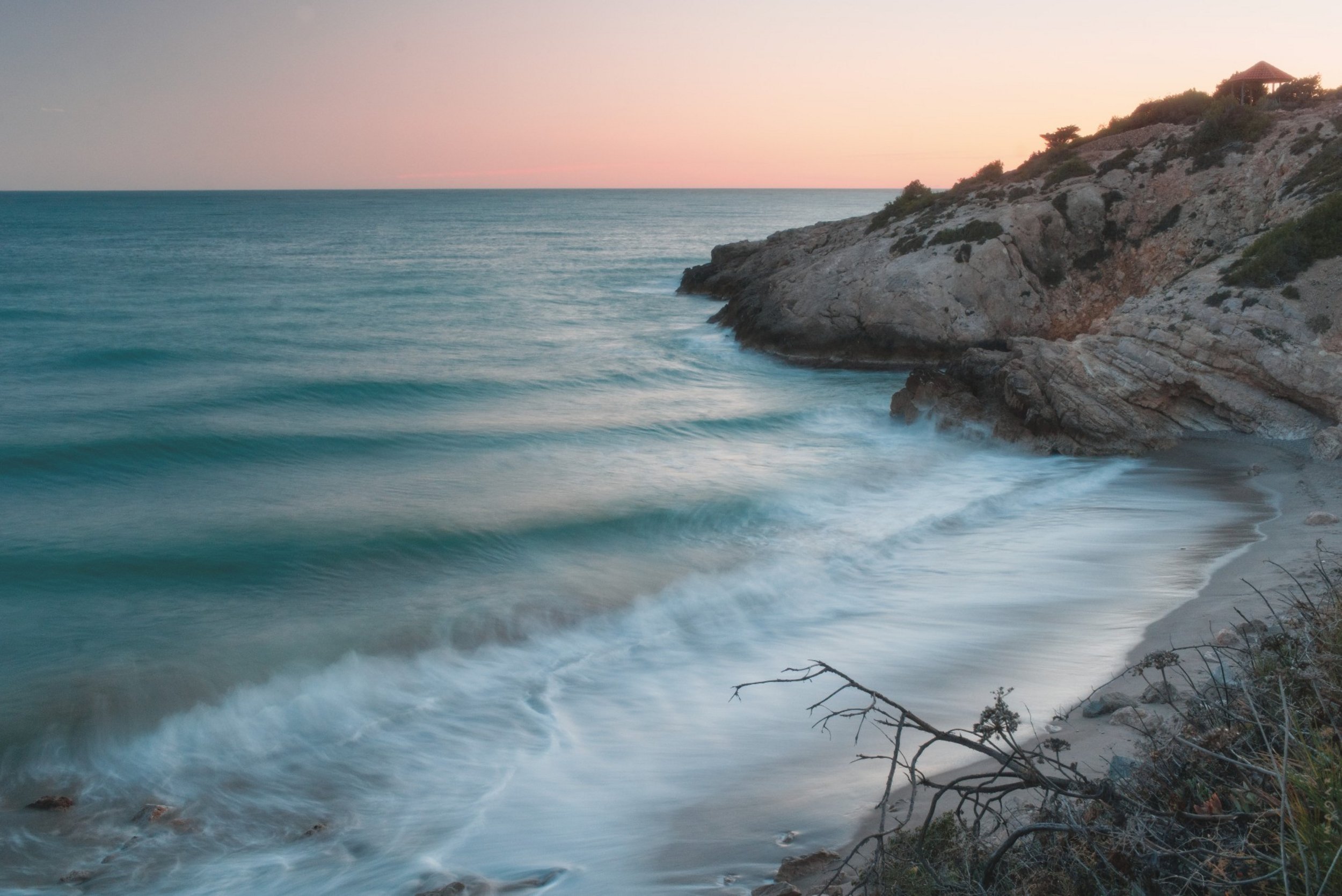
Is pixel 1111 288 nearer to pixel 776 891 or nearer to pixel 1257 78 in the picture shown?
pixel 1257 78

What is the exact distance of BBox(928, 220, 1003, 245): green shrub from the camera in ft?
80.4

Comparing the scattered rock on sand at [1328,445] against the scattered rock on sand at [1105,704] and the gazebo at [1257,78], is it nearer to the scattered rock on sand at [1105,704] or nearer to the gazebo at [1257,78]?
the scattered rock on sand at [1105,704]

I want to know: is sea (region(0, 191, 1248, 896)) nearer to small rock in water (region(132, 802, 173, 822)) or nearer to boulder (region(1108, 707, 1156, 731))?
small rock in water (region(132, 802, 173, 822))

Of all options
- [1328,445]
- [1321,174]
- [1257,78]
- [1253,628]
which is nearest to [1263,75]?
[1257,78]

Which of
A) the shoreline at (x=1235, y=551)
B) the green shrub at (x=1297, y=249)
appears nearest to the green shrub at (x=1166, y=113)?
the green shrub at (x=1297, y=249)

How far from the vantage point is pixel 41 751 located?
24.6 ft

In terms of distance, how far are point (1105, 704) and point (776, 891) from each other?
3011 mm

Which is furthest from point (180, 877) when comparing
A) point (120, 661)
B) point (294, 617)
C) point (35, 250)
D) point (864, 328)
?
point (35, 250)

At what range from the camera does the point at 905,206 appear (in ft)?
97.4

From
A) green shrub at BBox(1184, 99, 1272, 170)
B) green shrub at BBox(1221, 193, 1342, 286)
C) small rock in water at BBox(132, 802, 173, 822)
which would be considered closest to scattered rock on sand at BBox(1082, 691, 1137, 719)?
small rock in water at BBox(132, 802, 173, 822)

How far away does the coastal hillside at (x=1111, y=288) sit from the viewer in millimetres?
15758

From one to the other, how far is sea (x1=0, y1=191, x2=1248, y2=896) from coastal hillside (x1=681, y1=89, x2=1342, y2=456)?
143 centimetres

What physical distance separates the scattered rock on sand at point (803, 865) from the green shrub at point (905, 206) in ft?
84.7

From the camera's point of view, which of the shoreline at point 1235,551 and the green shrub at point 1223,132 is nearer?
the shoreline at point 1235,551
